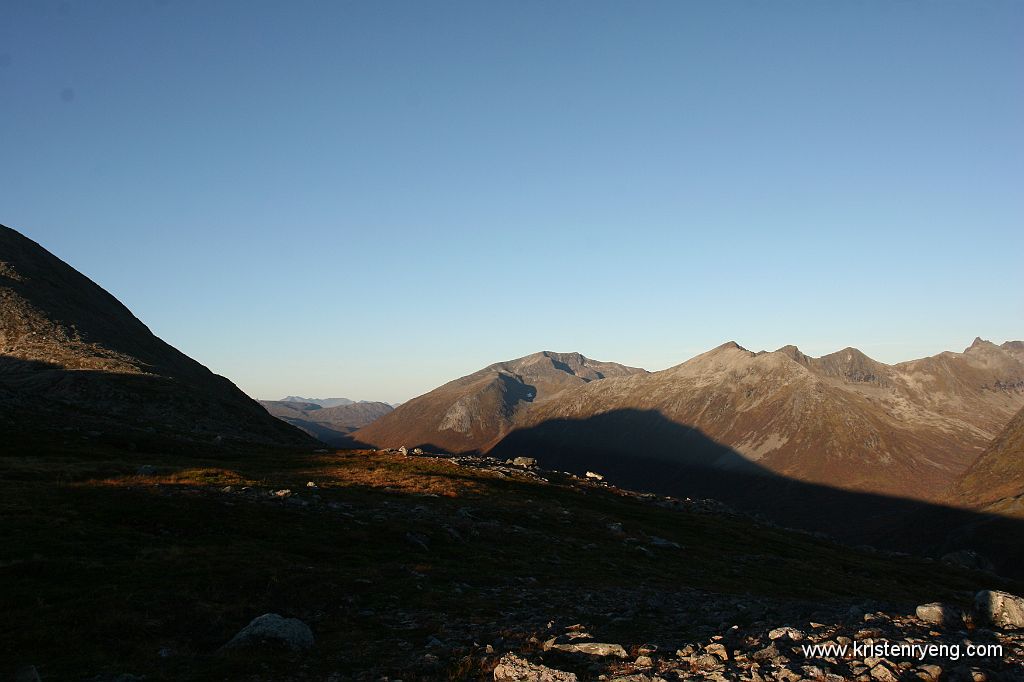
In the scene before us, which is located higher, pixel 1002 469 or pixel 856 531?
pixel 1002 469

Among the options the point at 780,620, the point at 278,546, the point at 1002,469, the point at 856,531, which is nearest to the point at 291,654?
the point at 278,546

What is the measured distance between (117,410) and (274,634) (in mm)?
82906

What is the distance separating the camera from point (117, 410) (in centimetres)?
8238

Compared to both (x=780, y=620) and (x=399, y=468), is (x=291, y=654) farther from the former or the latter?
(x=399, y=468)

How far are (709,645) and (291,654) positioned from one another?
12.1 meters

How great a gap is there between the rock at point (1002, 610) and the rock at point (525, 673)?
1760 centimetres

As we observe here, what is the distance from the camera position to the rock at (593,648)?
16.1 meters

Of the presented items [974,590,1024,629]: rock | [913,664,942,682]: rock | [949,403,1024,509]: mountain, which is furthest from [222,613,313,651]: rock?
[949,403,1024,509]: mountain

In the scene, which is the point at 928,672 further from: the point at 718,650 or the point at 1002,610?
the point at 1002,610

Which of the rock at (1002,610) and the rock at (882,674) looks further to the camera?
the rock at (1002,610)

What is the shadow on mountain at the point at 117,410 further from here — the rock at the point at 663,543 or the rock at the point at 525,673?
the rock at the point at 525,673

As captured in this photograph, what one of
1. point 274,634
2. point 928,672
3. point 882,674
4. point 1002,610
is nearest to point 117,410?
point 274,634

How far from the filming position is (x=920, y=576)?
55125 millimetres

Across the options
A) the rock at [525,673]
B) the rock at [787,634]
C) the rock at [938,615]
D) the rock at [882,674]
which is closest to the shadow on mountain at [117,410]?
the rock at [525,673]
